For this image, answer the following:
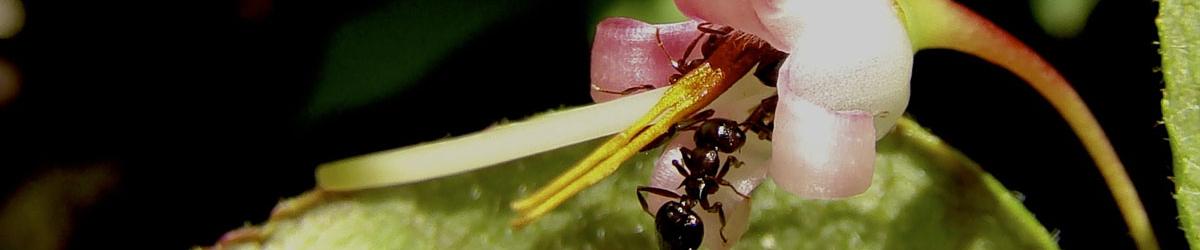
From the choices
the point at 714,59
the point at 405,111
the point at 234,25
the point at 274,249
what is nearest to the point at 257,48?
the point at 234,25

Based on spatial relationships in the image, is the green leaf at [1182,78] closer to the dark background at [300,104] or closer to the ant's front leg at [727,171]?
the ant's front leg at [727,171]

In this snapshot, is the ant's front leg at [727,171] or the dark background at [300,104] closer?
the ant's front leg at [727,171]

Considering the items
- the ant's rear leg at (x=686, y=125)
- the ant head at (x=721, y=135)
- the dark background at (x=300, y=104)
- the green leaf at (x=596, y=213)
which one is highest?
the ant's rear leg at (x=686, y=125)

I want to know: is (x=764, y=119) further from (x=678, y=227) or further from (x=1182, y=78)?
(x=1182, y=78)

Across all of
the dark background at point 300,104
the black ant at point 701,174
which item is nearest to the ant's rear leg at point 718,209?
the black ant at point 701,174

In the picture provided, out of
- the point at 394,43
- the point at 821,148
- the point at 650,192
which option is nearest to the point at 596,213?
the point at 650,192

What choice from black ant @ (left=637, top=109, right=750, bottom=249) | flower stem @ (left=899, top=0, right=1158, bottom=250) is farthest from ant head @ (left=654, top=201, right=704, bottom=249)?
flower stem @ (left=899, top=0, right=1158, bottom=250)
